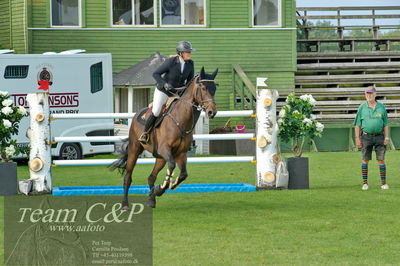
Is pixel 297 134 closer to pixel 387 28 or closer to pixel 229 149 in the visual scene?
pixel 229 149

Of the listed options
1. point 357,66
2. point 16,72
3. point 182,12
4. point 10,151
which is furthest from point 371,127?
point 357,66

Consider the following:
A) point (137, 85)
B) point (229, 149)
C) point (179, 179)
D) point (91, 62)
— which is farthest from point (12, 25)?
point (179, 179)

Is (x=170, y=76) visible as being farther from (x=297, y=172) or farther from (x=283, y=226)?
(x=297, y=172)

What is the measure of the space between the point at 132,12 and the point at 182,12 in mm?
1750

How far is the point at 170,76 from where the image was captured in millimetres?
13844

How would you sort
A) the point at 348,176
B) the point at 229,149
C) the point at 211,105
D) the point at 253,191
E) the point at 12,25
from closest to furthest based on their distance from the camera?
1. the point at 211,105
2. the point at 253,191
3. the point at 348,176
4. the point at 229,149
5. the point at 12,25

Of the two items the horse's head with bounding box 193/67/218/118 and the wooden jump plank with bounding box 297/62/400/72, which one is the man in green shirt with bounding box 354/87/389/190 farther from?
the wooden jump plank with bounding box 297/62/400/72

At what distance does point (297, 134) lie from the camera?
669 inches

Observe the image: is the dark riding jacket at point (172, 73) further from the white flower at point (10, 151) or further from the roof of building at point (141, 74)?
the roof of building at point (141, 74)

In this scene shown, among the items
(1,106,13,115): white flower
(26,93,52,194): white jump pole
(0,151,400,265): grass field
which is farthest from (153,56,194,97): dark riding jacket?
(1,106,13,115): white flower

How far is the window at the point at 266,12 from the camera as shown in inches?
1314

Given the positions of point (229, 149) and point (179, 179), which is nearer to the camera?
point (179, 179)

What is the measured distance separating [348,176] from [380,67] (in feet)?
53.8

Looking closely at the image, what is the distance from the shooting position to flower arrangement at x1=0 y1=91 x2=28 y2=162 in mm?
16391
